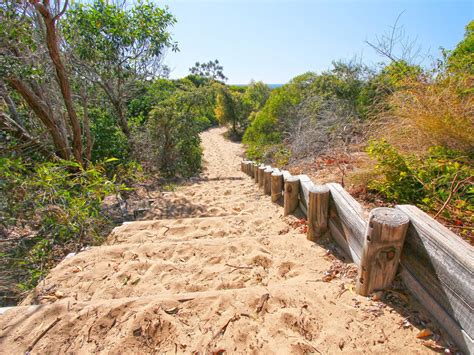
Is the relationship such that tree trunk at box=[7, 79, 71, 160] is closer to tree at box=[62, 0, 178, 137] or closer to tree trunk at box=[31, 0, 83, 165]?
tree trunk at box=[31, 0, 83, 165]

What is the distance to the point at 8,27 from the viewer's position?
292 cm

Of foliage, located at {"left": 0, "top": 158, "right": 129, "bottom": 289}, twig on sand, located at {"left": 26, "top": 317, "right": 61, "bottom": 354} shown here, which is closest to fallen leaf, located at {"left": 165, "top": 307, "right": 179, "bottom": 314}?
twig on sand, located at {"left": 26, "top": 317, "right": 61, "bottom": 354}

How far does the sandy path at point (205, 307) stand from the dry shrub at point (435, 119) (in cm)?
207

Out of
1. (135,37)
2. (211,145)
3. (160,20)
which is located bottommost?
(211,145)

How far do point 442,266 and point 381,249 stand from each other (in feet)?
0.95

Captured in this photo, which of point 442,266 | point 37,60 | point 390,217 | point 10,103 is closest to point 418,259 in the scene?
point 442,266

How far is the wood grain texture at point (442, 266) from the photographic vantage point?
1089 mm

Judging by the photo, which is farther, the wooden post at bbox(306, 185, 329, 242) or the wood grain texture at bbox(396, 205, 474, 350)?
the wooden post at bbox(306, 185, 329, 242)

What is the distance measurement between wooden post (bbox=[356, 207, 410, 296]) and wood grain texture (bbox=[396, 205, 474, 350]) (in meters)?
0.06

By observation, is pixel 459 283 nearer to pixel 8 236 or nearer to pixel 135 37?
pixel 8 236

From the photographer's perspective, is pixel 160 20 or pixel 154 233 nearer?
pixel 154 233

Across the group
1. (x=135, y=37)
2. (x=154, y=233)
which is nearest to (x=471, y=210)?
(x=154, y=233)

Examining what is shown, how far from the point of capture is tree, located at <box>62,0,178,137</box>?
16.5 feet

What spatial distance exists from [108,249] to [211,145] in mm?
15923
